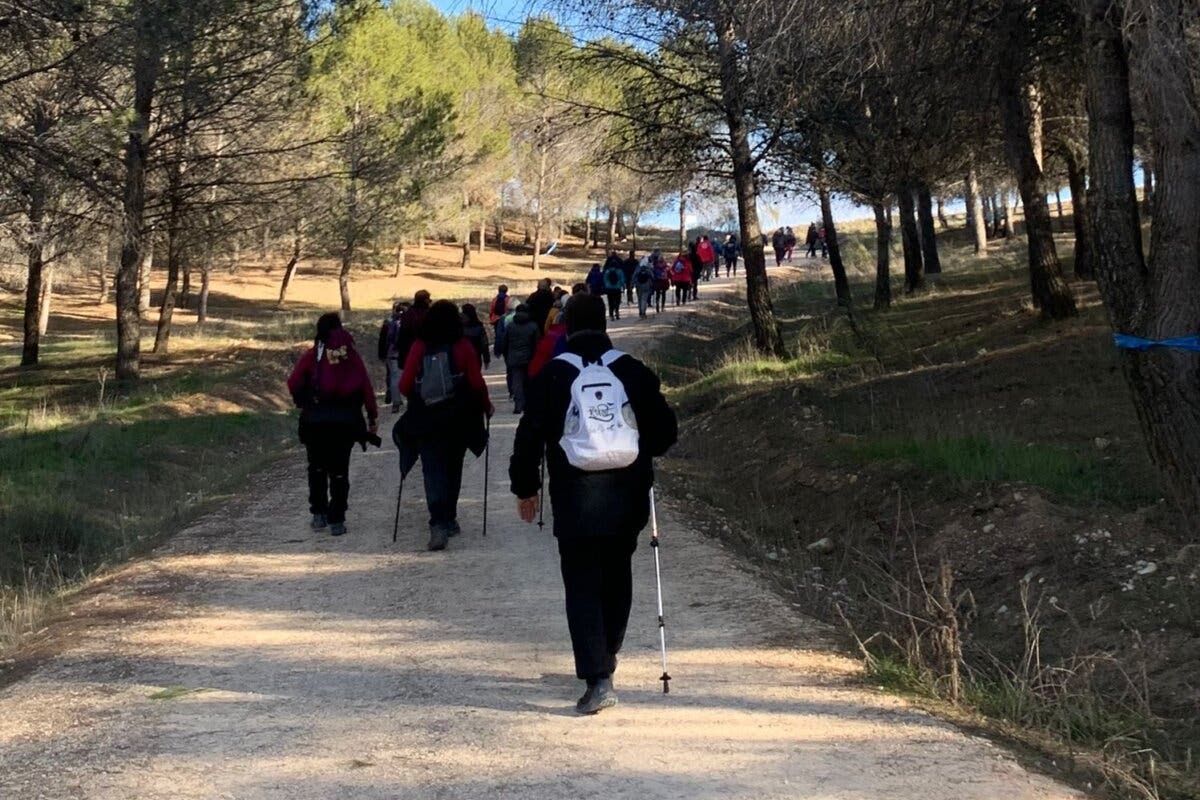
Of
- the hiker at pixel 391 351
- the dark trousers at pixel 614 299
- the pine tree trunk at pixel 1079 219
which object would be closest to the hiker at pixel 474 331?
the hiker at pixel 391 351

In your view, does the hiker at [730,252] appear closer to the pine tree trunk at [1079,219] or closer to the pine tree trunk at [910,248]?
the pine tree trunk at [910,248]

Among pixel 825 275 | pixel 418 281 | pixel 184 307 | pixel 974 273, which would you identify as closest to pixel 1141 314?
pixel 974 273

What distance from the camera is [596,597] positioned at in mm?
5598

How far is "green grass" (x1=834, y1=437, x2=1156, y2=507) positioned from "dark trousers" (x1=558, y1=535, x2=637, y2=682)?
506 centimetres

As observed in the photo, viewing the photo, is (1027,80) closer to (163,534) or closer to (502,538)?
(502,538)

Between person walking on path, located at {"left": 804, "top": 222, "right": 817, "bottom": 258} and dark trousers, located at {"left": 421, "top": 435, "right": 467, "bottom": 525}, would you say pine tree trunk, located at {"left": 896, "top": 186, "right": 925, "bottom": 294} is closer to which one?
dark trousers, located at {"left": 421, "top": 435, "right": 467, "bottom": 525}

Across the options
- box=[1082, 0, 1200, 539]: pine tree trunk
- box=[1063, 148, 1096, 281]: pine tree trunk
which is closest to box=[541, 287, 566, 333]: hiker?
box=[1082, 0, 1200, 539]: pine tree trunk

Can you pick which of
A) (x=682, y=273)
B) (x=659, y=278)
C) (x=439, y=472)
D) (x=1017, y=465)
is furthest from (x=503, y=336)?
(x=682, y=273)

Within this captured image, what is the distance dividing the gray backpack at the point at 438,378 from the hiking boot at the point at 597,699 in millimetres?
4406

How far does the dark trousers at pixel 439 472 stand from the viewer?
9.66m

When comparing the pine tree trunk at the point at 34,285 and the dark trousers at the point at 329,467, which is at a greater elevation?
the pine tree trunk at the point at 34,285

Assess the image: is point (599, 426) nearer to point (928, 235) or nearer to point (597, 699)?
point (597, 699)

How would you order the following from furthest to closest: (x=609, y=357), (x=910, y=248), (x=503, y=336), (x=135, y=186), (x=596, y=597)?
(x=910, y=248)
(x=135, y=186)
(x=503, y=336)
(x=609, y=357)
(x=596, y=597)

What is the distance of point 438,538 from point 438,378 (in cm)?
127
